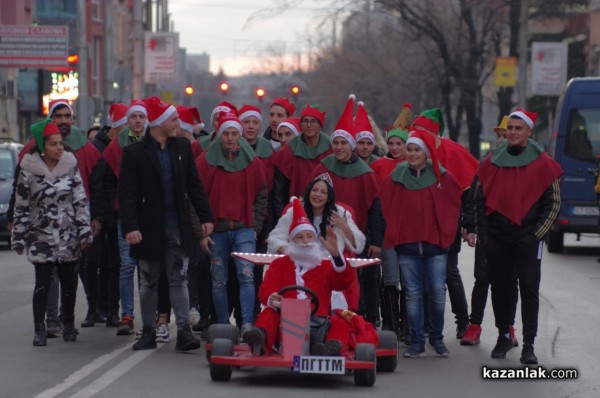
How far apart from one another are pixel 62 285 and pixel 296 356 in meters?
3.41

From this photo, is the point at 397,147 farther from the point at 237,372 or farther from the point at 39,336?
the point at 39,336

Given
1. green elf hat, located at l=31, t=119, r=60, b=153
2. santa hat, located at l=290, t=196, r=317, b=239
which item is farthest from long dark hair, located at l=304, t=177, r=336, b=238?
green elf hat, located at l=31, t=119, r=60, b=153

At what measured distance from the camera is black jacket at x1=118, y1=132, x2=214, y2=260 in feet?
39.2

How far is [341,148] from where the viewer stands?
12.5 m

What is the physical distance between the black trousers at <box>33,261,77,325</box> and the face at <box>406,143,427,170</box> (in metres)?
2.97

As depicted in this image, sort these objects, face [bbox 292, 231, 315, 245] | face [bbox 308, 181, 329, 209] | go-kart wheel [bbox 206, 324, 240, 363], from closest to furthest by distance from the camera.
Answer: face [bbox 292, 231, 315, 245] → go-kart wheel [bbox 206, 324, 240, 363] → face [bbox 308, 181, 329, 209]

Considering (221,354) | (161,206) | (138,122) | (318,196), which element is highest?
(138,122)

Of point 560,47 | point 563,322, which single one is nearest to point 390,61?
point 560,47

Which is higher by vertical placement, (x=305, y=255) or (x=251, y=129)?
(x=251, y=129)

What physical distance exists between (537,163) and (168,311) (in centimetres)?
338

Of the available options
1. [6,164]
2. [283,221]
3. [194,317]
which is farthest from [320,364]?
[6,164]

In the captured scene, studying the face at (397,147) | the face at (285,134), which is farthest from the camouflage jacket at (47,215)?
the face at (397,147)

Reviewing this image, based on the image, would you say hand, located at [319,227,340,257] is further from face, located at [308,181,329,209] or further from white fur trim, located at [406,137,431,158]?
white fur trim, located at [406,137,431,158]

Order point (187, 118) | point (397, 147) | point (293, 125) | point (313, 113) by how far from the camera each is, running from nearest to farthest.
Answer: point (313, 113)
point (397, 147)
point (293, 125)
point (187, 118)
